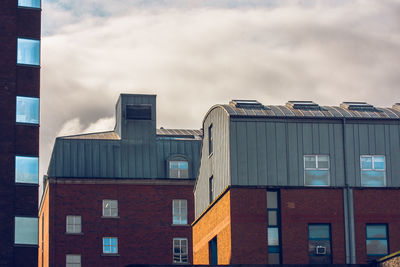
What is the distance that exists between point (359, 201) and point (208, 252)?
436 inches

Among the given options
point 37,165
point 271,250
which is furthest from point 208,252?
point 37,165

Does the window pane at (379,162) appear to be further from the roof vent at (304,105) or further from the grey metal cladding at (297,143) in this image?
the roof vent at (304,105)

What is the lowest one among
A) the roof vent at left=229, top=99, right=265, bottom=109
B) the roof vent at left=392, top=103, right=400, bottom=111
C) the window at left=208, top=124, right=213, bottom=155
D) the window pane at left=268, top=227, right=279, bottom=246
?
the window pane at left=268, top=227, right=279, bottom=246

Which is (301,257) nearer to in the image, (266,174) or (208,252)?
(266,174)

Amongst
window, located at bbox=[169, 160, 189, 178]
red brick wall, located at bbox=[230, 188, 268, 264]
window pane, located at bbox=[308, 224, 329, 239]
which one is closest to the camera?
red brick wall, located at bbox=[230, 188, 268, 264]

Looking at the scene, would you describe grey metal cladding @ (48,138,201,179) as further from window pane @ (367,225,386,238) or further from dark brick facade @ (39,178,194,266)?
window pane @ (367,225,386,238)

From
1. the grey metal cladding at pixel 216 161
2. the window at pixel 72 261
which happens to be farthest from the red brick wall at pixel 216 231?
the window at pixel 72 261

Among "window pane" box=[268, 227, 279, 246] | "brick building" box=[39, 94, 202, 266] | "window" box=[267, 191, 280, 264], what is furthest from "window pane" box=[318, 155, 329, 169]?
"brick building" box=[39, 94, 202, 266]

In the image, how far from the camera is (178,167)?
262 ft

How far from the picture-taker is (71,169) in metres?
77.6

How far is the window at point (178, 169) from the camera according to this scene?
79.6m

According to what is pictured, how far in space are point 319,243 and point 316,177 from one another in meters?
3.79

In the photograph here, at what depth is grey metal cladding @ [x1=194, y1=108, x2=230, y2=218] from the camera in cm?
5517

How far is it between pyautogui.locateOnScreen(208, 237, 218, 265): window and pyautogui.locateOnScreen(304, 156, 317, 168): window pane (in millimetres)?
7770
